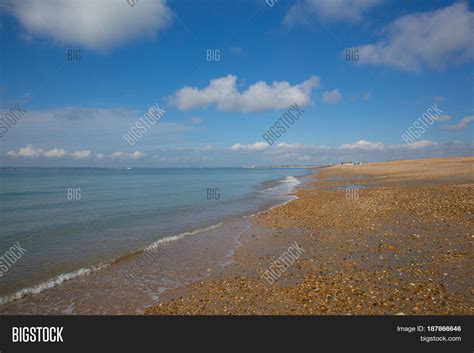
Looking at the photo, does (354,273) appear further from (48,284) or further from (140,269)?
(48,284)

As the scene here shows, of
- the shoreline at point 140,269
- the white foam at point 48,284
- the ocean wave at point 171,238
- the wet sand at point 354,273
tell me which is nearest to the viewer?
the wet sand at point 354,273

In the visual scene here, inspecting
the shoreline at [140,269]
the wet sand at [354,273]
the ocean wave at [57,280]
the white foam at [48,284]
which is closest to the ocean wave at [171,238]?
the shoreline at [140,269]

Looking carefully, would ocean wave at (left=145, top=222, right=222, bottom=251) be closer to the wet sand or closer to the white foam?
the white foam

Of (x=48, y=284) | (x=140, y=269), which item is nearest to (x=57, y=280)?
(x=48, y=284)

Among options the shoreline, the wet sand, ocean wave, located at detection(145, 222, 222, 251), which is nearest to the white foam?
the shoreline

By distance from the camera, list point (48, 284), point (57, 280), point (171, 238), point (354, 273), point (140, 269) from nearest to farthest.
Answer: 1. point (354, 273)
2. point (48, 284)
3. point (57, 280)
4. point (140, 269)
5. point (171, 238)

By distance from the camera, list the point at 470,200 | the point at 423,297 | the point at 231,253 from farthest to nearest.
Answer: the point at 470,200
the point at 231,253
the point at 423,297

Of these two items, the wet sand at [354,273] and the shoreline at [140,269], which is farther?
the shoreline at [140,269]

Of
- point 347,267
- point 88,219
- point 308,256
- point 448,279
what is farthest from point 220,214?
point 448,279

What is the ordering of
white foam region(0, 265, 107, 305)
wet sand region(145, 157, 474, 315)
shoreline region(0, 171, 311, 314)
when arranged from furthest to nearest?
white foam region(0, 265, 107, 305), shoreline region(0, 171, 311, 314), wet sand region(145, 157, 474, 315)

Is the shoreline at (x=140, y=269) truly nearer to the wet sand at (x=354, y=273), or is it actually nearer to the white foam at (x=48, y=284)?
the white foam at (x=48, y=284)
